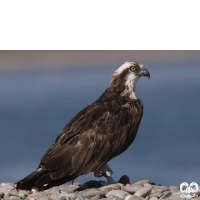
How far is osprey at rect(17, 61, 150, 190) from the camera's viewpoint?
8.27 meters

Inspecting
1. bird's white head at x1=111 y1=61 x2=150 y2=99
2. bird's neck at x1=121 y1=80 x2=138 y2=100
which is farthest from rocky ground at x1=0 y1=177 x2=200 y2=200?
bird's white head at x1=111 y1=61 x2=150 y2=99

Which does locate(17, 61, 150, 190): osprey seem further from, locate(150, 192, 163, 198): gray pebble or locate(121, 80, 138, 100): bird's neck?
locate(150, 192, 163, 198): gray pebble

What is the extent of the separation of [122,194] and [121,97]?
3152 millimetres

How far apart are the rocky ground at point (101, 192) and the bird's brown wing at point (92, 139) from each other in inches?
19.4

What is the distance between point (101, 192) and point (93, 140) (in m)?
1.35

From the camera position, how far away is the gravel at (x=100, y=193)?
7.89 metres

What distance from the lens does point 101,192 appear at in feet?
26.9

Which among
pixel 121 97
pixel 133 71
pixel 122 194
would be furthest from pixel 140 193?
pixel 133 71

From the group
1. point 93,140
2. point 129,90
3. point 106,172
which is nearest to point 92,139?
point 93,140

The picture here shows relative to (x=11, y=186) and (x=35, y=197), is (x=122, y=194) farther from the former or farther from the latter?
(x=11, y=186)

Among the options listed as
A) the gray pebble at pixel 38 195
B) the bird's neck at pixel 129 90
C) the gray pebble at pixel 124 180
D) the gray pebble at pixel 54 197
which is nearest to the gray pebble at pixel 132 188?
the gray pebble at pixel 124 180

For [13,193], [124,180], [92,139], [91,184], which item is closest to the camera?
[13,193]

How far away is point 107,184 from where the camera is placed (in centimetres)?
916

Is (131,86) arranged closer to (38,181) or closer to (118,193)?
(118,193)
